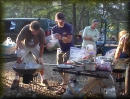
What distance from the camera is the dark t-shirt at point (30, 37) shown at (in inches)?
153

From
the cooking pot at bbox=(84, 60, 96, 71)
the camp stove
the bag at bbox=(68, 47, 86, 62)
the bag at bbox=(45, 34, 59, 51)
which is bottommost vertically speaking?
the camp stove

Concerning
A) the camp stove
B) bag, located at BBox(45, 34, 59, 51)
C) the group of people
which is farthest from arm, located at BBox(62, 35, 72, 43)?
the camp stove

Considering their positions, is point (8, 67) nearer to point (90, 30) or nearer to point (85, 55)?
point (90, 30)

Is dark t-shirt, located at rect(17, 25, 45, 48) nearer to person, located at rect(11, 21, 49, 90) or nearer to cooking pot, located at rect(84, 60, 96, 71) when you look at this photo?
person, located at rect(11, 21, 49, 90)

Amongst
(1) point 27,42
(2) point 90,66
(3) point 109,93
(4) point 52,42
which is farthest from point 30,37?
(3) point 109,93

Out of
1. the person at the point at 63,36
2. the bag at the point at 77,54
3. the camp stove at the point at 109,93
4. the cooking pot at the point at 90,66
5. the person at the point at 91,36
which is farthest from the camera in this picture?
Result: the person at the point at 91,36

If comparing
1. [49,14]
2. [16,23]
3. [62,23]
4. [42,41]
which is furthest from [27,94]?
[49,14]

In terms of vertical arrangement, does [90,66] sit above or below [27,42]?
below

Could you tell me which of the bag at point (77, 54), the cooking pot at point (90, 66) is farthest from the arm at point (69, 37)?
the cooking pot at point (90, 66)

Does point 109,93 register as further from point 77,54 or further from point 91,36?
point 91,36

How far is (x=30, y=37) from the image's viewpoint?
12.9ft

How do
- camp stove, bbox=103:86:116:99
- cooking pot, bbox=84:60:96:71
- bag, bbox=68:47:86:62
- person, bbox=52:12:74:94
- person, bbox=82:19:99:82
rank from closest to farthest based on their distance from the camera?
cooking pot, bbox=84:60:96:71, camp stove, bbox=103:86:116:99, bag, bbox=68:47:86:62, person, bbox=52:12:74:94, person, bbox=82:19:99:82

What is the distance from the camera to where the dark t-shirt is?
3.90 meters

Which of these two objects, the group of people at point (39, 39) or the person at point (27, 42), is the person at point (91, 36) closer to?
the group of people at point (39, 39)
